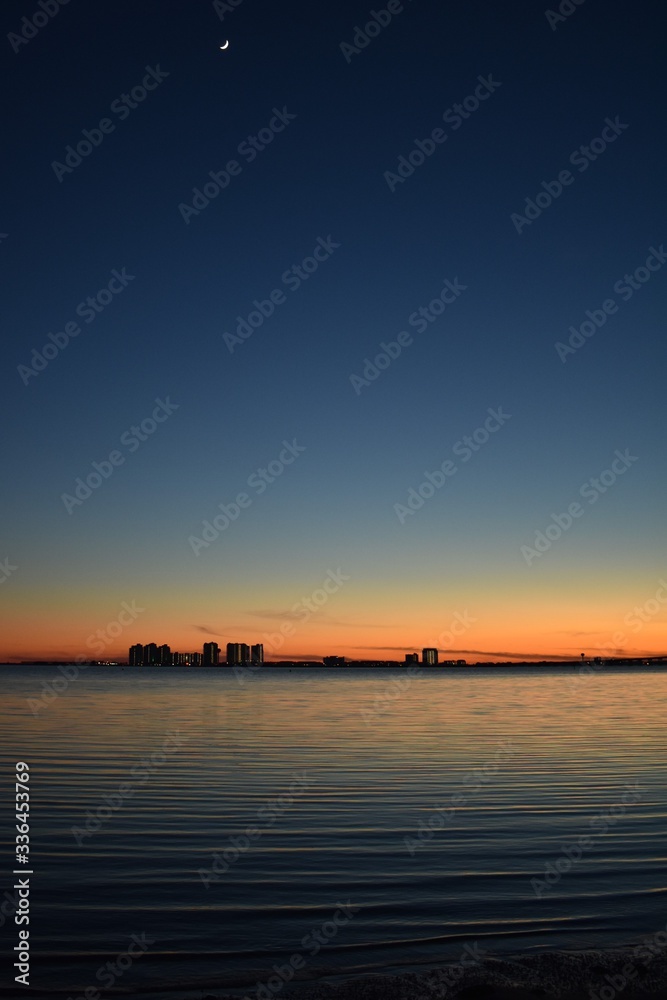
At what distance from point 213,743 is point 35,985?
1273 inches

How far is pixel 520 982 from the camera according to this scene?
10641 mm

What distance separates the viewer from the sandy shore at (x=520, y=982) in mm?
10203

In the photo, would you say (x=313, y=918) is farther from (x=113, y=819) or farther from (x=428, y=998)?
(x=113, y=819)

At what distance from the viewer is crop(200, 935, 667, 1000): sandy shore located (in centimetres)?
1020

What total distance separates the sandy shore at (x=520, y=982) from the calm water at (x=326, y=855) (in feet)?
3.06

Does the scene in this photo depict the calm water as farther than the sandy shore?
Yes

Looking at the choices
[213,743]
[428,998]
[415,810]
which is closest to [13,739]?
[213,743]

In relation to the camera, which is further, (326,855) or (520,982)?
(326,855)

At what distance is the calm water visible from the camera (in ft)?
41.8

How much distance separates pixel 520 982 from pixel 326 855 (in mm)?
8508

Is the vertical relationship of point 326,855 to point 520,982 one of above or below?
below

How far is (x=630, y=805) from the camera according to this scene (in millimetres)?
24906

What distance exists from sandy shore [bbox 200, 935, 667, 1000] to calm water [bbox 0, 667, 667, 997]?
0.93 metres

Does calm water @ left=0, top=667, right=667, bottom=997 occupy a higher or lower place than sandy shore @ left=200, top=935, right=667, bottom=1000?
lower
